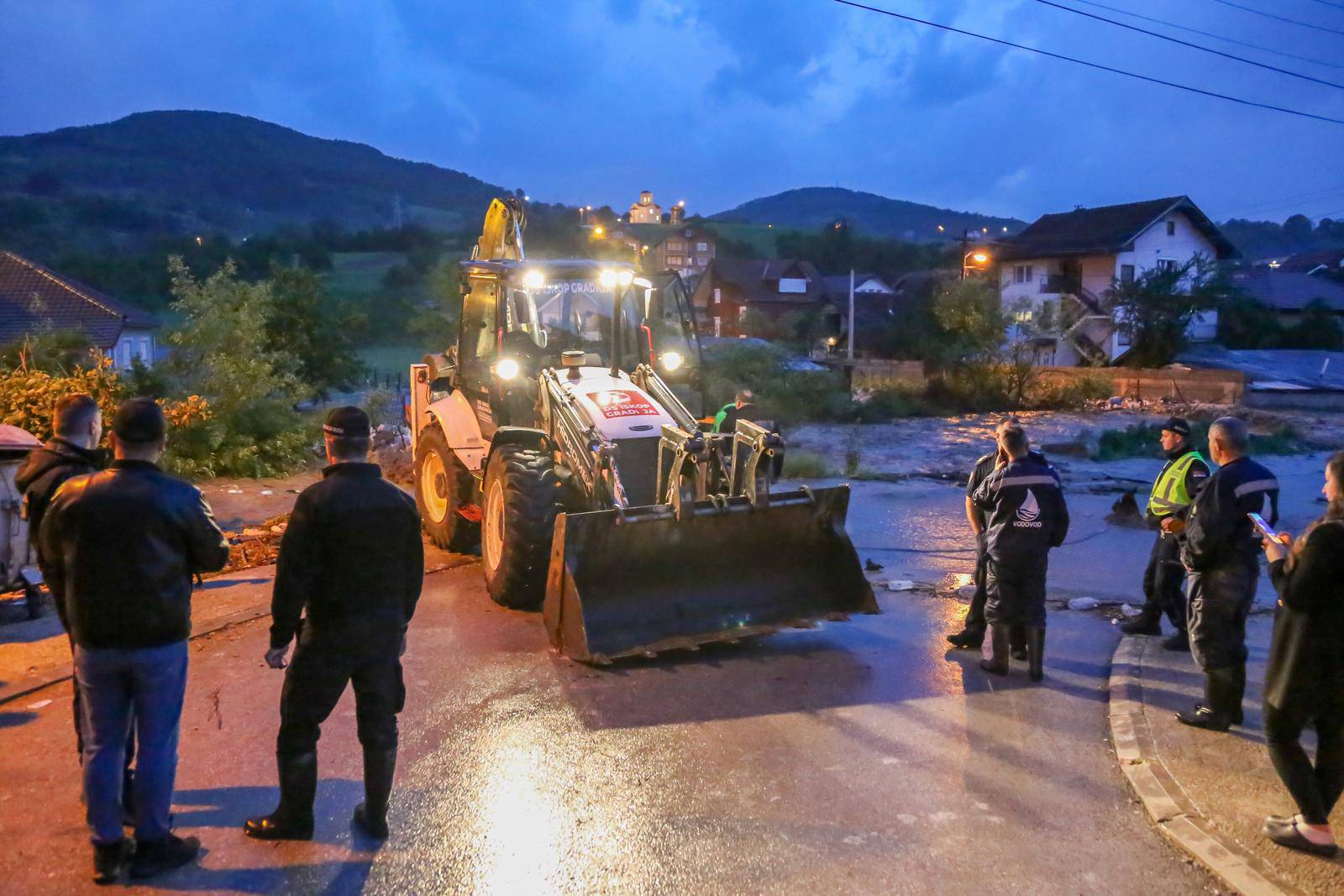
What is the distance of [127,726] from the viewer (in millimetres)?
4297

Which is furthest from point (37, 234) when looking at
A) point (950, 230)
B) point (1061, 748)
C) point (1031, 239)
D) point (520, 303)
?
point (950, 230)

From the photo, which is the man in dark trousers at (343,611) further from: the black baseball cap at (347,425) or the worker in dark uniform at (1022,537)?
the worker in dark uniform at (1022,537)

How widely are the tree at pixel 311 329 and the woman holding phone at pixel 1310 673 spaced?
24478 mm

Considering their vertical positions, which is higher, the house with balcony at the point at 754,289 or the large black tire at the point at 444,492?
the house with balcony at the point at 754,289

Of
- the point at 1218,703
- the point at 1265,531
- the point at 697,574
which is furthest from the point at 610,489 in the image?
the point at 1265,531

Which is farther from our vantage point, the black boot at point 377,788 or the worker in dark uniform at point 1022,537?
the worker in dark uniform at point 1022,537

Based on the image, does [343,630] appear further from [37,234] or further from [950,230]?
[950,230]

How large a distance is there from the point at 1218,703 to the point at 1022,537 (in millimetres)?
1499

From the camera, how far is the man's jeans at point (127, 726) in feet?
13.7

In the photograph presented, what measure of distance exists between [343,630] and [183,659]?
62 centimetres

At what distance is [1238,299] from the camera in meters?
44.7

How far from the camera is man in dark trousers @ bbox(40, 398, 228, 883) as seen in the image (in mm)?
4102

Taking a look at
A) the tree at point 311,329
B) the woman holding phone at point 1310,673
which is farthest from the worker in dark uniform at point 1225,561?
the tree at point 311,329

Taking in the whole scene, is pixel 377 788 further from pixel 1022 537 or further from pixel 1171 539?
pixel 1171 539
